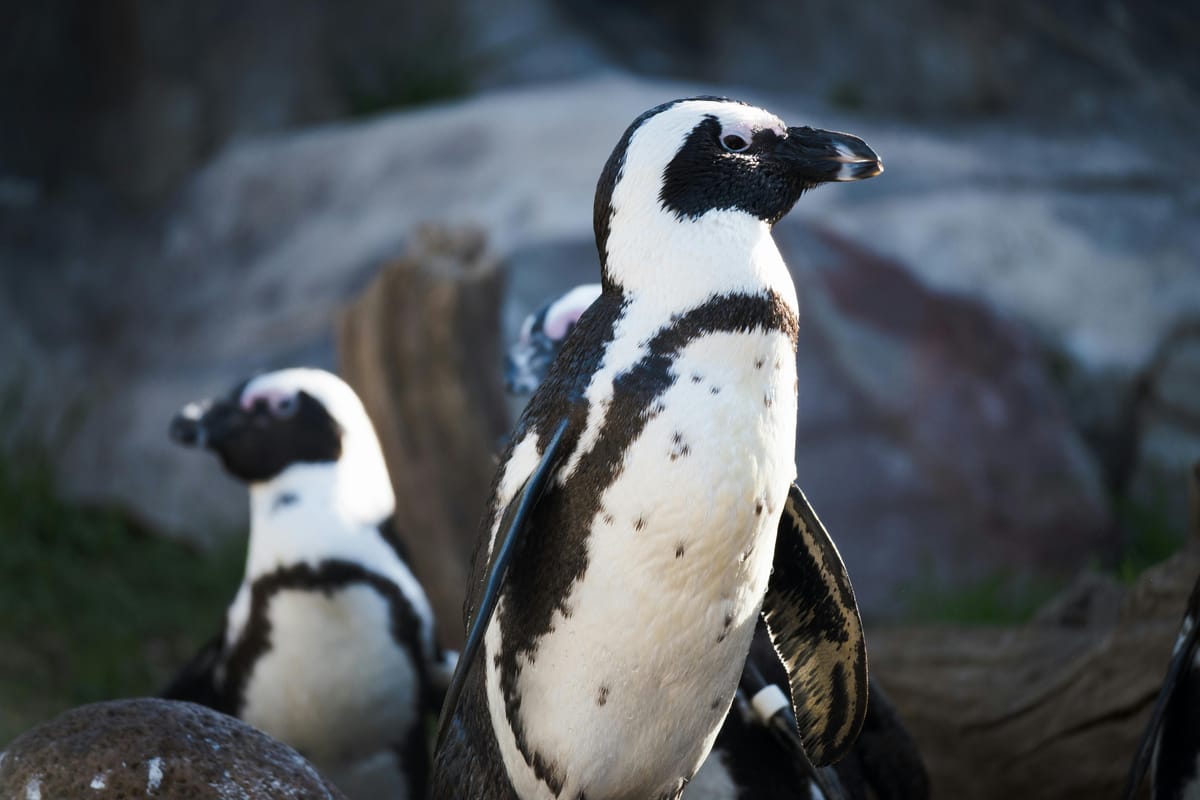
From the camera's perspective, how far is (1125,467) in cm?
580

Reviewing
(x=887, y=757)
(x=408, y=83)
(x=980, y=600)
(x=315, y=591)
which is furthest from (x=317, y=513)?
(x=408, y=83)

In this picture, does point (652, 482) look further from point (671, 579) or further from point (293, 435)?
point (293, 435)

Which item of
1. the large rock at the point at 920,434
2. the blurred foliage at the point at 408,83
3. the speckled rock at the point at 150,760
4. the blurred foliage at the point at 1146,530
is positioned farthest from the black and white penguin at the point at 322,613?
the blurred foliage at the point at 408,83

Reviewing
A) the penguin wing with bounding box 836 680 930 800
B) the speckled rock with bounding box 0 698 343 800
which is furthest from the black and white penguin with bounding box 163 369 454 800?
the penguin wing with bounding box 836 680 930 800

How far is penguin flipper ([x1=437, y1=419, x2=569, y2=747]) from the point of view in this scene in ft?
5.69

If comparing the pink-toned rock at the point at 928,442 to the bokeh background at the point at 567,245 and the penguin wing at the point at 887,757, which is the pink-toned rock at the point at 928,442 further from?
the penguin wing at the point at 887,757

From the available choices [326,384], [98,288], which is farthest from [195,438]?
[98,288]

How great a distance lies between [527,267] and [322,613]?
3000mm

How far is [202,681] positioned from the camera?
2992 millimetres

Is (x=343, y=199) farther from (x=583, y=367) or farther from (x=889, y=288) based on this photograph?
(x=583, y=367)

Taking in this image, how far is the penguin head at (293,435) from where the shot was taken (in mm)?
2975

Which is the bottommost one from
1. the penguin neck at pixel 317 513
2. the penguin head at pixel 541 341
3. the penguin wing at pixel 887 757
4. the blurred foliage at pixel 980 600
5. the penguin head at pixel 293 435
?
the blurred foliage at pixel 980 600

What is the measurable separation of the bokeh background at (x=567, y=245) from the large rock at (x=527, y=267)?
0.02 meters

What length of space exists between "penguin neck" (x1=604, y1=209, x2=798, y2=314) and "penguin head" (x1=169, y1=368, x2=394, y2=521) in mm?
1291
